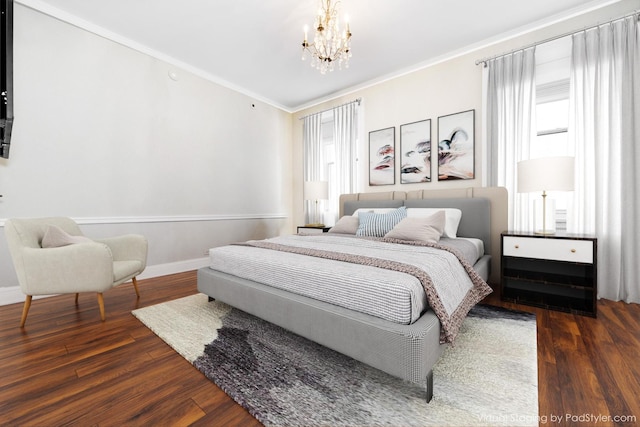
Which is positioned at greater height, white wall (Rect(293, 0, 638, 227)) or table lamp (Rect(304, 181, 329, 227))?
white wall (Rect(293, 0, 638, 227))

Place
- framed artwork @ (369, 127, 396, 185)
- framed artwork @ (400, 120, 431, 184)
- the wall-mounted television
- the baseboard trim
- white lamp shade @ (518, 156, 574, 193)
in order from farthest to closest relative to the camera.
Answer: framed artwork @ (369, 127, 396, 185), framed artwork @ (400, 120, 431, 184), the baseboard trim, white lamp shade @ (518, 156, 574, 193), the wall-mounted television

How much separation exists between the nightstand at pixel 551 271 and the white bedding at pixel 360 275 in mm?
954

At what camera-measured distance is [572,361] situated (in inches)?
63.4

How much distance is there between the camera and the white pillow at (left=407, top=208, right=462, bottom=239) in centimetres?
304

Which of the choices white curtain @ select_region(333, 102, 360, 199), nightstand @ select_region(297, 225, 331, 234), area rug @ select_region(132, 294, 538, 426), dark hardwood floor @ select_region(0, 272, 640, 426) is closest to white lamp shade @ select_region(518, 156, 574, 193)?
dark hardwood floor @ select_region(0, 272, 640, 426)

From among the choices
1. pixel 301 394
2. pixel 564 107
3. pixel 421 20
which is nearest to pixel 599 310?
pixel 564 107

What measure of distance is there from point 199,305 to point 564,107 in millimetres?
4214

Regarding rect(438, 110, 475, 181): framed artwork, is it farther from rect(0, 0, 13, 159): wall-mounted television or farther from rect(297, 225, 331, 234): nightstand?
rect(0, 0, 13, 159): wall-mounted television

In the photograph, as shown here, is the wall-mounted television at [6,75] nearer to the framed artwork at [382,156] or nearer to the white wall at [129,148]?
the white wall at [129,148]

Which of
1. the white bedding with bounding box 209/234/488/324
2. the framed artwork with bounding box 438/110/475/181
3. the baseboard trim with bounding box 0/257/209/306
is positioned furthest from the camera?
the framed artwork with bounding box 438/110/475/181

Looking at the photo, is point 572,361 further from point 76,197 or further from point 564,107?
point 76,197

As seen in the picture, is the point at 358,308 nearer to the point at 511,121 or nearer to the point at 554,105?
the point at 511,121

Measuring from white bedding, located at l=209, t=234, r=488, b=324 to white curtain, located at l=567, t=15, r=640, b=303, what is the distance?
173cm

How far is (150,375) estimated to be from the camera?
4.99 ft
